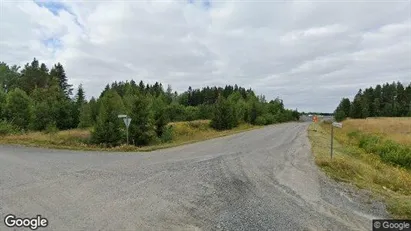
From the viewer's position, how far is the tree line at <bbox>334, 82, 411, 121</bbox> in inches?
3848

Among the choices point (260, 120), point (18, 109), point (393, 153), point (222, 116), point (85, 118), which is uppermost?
point (18, 109)

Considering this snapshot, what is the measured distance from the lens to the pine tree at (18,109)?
48781 mm

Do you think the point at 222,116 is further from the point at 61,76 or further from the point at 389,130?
the point at 61,76

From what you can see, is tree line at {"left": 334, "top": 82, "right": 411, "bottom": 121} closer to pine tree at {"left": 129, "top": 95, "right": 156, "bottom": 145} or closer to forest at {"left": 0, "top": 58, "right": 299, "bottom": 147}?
forest at {"left": 0, "top": 58, "right": 299, "bottom": 147}

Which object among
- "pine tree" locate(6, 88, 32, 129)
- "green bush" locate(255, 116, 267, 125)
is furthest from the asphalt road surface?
"green bush" locate(255, 116, 267, 125)

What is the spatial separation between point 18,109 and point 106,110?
2836 cm

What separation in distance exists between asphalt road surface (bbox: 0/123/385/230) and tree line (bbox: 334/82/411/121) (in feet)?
260

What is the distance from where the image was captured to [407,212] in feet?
22.1

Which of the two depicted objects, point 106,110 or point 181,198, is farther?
point 106,110

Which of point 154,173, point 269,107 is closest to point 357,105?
point 269,107

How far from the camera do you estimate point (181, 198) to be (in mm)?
7492

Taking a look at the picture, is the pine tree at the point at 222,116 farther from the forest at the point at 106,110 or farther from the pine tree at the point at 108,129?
the pine tree at the point at 108,129

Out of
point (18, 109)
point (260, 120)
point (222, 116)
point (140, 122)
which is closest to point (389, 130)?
point (222, 116)

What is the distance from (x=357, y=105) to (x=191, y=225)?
102476 mm
